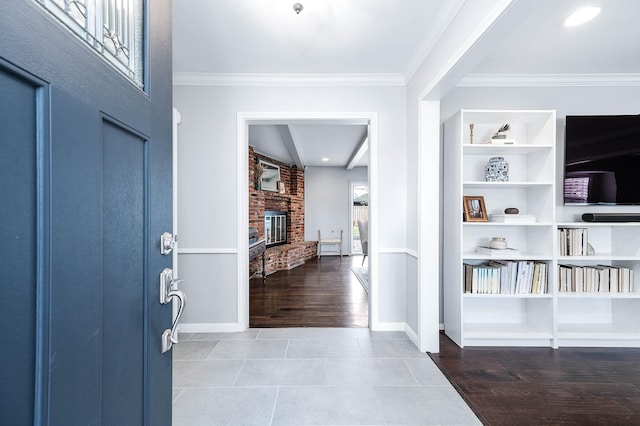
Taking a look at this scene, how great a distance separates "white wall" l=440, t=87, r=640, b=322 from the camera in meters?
2.72

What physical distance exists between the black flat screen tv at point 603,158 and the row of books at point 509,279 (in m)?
0.76

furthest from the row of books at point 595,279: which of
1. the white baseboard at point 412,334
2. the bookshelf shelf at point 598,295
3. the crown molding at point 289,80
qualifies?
the crown molding at point 289,80

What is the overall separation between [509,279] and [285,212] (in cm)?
511

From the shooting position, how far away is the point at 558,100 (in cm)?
275

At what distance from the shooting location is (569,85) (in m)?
2.73

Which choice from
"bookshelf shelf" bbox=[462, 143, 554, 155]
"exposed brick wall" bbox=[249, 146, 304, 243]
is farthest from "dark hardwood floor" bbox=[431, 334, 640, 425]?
"exposed brick wall" bbox=[249, 146, 304, 243]

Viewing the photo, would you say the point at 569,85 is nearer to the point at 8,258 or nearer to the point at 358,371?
the point at 358,371

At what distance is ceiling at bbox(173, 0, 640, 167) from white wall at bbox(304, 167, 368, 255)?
5080mm

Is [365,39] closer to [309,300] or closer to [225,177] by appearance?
[225,177]

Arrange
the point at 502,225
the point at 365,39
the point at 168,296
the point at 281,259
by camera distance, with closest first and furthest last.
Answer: the point at 168,296 < the point at 365,39 < the point at 502,225 < the point at 281,259

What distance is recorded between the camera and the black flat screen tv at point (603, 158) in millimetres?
2502

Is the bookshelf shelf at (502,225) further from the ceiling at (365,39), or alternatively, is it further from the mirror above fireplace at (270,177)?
the mirror above fireplace at (270,177)

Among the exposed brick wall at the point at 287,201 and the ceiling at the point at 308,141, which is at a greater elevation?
the ceiling at the point at 308,141

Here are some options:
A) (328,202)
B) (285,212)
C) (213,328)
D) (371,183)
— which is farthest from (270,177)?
(213,328)
